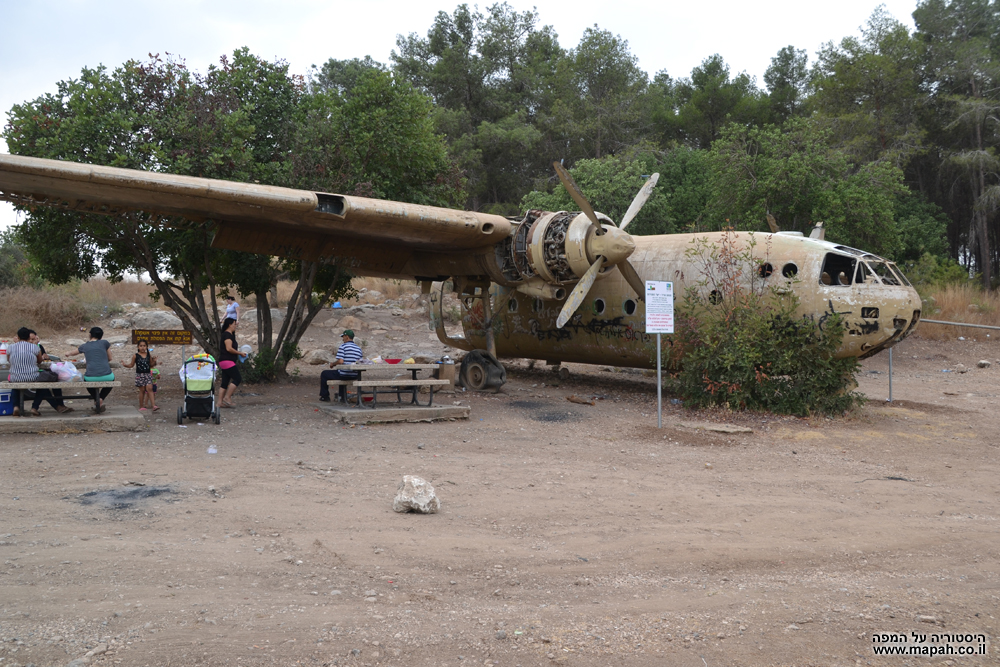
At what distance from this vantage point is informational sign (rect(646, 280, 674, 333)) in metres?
12.0

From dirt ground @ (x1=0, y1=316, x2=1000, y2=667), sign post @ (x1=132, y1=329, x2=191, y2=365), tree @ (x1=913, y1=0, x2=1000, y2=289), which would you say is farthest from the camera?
tree @ (x1=913, y1=0, x2=1000, y2=289)

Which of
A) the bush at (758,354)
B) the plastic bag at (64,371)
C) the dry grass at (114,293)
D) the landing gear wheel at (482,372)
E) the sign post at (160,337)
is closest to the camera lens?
the plastic bag at (64,371)

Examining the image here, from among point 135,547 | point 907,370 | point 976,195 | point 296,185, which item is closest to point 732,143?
point 907,370

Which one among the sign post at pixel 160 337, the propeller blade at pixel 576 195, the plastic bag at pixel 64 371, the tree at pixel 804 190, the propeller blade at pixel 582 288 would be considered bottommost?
the plastic bag at pixel 64 371

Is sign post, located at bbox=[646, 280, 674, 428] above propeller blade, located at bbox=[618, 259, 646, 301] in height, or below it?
below

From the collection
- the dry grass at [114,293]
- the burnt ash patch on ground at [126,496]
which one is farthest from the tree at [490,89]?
the burnt ash patch on ground at [126,496]

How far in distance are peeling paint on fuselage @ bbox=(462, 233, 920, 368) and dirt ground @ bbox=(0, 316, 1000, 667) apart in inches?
88.6

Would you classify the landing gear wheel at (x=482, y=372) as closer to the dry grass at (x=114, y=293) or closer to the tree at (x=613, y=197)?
the tree at (x=613, y=197)

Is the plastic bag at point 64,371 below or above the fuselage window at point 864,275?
below

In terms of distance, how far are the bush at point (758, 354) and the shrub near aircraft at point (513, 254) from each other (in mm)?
279

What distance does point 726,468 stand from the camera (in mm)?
8906

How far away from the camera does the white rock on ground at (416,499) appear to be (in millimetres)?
6434

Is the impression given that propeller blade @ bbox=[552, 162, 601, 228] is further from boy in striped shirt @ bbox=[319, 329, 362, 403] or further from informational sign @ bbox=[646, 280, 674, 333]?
boy in striped shirt @ bbox=[319, 329, 362, 403]

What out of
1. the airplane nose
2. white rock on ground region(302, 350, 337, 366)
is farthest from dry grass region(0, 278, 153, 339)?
the airplane nose
